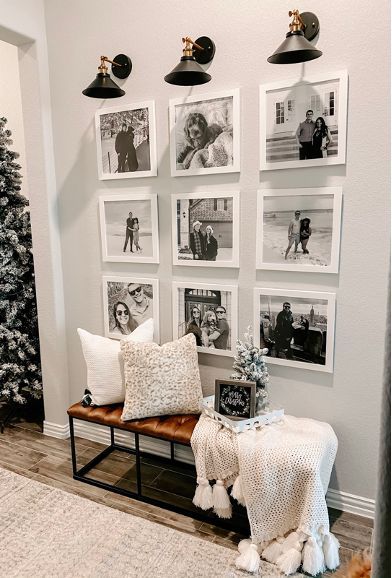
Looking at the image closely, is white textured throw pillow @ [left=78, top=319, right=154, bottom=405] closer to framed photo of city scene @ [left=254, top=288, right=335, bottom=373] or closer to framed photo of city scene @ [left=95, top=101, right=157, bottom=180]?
framed photo of city scene @ [left=254, top=288, right=335, bottom=373]

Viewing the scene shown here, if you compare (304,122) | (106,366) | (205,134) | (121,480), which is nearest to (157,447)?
(121,480)

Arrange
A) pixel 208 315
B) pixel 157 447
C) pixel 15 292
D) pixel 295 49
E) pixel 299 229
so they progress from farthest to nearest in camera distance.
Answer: pixel 15 292, pixel 157 447, pixel 208 315, pixel 299 229, pixel 295 49

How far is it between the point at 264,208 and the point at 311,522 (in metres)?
1.46

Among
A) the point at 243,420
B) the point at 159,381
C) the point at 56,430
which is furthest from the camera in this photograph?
the point at 56,430

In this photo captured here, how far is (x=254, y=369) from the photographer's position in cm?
220

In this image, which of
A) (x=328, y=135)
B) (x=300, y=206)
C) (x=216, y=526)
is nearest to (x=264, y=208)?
(x=300, y=206)

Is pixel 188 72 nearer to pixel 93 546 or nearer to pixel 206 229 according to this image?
pixel 206 229

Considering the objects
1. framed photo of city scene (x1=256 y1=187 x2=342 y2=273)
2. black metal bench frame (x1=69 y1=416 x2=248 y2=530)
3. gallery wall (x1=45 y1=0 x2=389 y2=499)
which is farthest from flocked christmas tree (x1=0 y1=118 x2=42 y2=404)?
framed photo of city scene (x1=256 y1=187 x2=342 y2=273)

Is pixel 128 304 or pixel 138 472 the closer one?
pixel 138 472

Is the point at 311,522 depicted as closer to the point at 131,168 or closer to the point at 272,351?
the point at 272,351

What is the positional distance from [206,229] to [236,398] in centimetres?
93

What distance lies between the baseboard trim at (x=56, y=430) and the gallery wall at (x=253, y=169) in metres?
0.88

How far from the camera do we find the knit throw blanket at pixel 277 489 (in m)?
1.83

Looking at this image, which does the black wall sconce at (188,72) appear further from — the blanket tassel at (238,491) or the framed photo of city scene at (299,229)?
the blanket tassel at (238,491)
